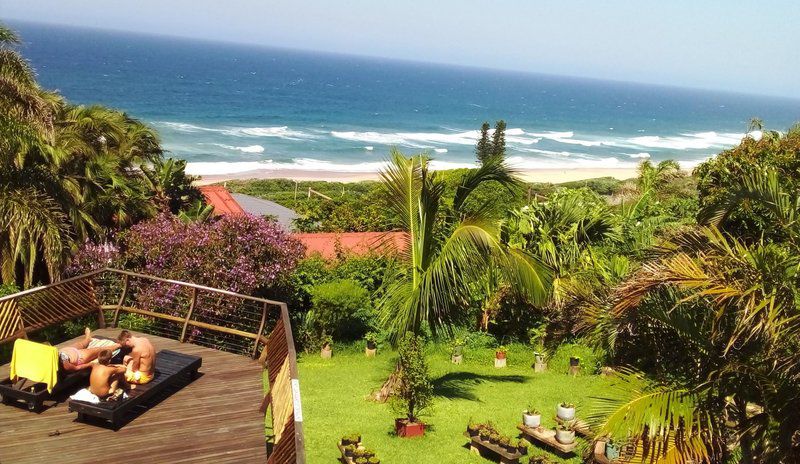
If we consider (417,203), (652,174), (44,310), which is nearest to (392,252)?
(417,203)

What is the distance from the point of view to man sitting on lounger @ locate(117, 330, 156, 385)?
6987mm

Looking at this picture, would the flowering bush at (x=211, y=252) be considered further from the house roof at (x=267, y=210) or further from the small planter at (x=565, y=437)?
the house roof at (x=267, y=210)

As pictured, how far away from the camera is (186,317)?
8.96 m

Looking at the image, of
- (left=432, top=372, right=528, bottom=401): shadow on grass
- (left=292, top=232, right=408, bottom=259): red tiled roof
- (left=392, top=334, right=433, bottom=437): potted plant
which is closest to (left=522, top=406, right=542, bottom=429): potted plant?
(left=392, top=334, right=433, bottom=437): potted plant

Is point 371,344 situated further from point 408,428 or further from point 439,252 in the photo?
point 408,428

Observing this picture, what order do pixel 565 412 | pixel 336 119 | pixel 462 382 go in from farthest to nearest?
1. pixel 336 119
2. pixel 462 382
3. pixel 565 412

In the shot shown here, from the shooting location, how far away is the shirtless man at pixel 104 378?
6527 millimetres

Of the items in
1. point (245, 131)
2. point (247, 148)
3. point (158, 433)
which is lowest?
point (158, 433)

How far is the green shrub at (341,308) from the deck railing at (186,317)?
1219 millimetres

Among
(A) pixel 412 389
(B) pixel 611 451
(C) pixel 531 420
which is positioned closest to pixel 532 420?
(C) pixel 531 420

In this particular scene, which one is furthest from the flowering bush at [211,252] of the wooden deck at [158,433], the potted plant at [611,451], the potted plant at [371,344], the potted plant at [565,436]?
the potted plant at [611,451]

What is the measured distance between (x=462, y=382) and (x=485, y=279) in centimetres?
221

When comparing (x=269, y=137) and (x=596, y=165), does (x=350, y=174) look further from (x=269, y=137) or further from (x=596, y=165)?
(x=596, y=165)

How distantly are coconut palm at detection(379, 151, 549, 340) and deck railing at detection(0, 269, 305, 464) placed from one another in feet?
7.64
